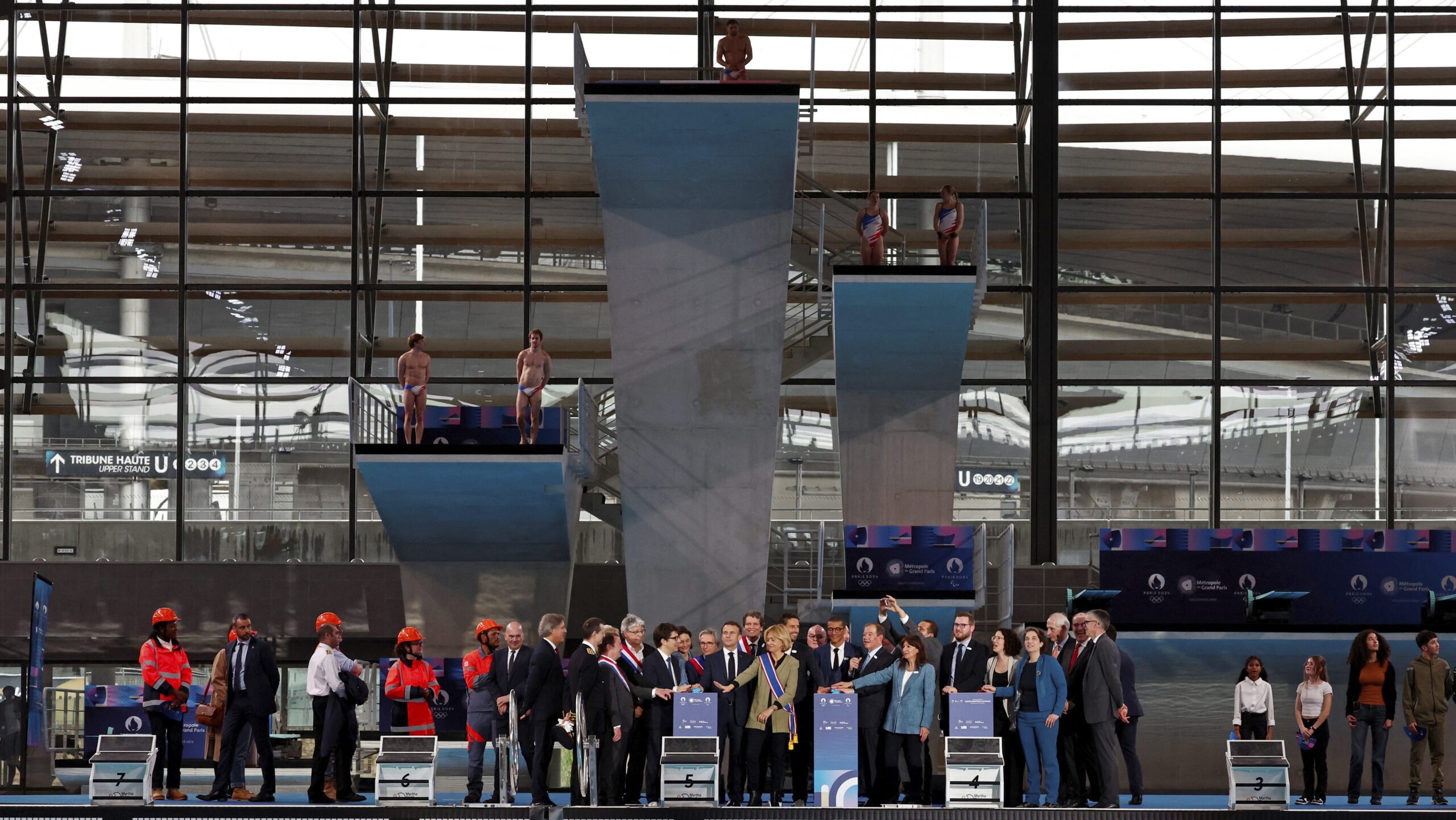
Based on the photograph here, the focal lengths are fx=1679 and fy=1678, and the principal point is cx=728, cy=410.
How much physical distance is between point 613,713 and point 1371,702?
7.33 meters

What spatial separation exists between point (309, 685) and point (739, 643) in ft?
13.0

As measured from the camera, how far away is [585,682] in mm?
14336

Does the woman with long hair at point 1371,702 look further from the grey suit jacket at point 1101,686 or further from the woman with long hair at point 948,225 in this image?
the woman with long hair at point 948,225

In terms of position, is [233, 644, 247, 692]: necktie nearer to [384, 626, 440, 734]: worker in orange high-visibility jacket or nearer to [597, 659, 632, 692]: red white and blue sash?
[384, 626, 440, 734]: worker in orange high-visibility jacket

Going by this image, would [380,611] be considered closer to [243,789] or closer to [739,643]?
[243,789]

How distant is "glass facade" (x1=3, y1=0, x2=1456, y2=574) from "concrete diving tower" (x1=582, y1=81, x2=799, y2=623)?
222 inches

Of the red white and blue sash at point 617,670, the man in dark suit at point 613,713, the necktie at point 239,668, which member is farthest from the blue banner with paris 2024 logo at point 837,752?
the necktie at point 239,668

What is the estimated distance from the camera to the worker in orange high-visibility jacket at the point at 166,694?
1558 cm

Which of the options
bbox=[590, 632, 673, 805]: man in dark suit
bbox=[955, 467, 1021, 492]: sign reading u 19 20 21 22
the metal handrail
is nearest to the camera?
bbox=[590, 632, 673, 805]: man in dark suit

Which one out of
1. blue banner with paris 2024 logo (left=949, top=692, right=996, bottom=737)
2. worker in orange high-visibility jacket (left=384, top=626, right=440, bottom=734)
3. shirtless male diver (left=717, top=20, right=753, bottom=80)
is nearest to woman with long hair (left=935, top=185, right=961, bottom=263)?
shirtless male diver (left=717, top=20, right=753, bottom=80)

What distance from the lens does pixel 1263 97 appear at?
1106 inches

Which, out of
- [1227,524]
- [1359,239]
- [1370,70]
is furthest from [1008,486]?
[1370,70]

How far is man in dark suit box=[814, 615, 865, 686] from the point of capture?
15625 mm

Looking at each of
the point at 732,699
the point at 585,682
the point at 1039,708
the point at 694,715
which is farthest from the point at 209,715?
the point at 1039,708
